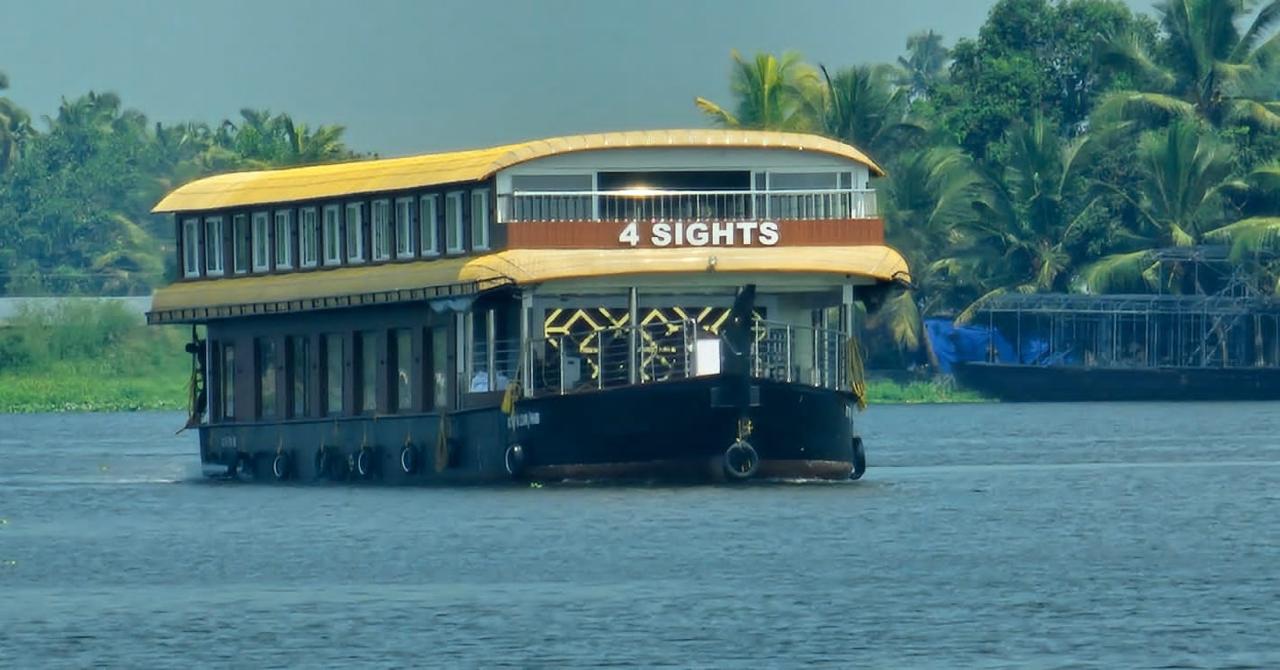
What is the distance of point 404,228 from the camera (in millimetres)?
47312

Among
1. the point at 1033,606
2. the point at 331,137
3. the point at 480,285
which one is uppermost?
the point at 331,137

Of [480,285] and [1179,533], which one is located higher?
[480,285]

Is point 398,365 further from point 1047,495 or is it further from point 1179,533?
point 1179,533

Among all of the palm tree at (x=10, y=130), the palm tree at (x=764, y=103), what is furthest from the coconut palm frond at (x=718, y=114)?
the palm tree at (x=10, y=130)

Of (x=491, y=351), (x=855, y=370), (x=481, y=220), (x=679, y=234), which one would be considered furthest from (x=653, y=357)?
(x=481, y=220)

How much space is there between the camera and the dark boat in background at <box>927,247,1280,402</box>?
3396 inches

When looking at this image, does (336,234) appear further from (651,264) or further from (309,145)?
(309,145)

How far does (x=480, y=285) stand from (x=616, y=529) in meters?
6.09

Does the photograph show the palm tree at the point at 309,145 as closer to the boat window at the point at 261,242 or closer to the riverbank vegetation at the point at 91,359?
the riverbank vegetation at the point at 91,359

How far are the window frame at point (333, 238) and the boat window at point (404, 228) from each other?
180 cm

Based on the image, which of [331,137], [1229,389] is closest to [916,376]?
[1229,389]

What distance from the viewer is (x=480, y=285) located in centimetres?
4291

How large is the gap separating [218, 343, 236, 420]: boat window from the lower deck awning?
36.5 inches

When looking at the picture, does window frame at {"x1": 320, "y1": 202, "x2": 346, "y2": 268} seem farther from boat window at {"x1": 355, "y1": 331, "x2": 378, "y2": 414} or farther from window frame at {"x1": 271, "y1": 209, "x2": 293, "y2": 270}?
boat window at {"x1": 355, "y1": 331, "x2": 378, "y2": 414}
